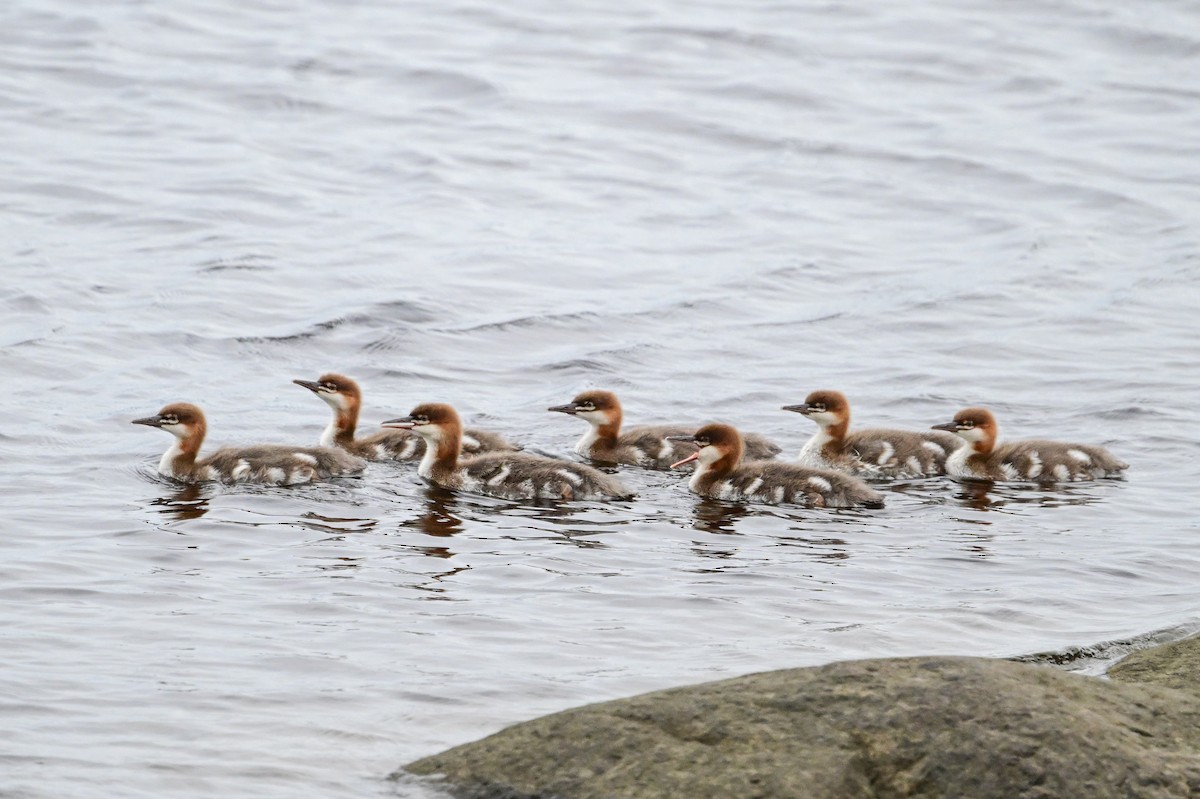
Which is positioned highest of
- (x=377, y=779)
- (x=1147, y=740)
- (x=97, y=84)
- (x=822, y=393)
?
(x=97, y=84)

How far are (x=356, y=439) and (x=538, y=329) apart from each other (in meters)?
3.37

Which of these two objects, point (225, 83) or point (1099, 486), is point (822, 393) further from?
point (225, 83)

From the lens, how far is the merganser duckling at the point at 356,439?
1138 centimetres

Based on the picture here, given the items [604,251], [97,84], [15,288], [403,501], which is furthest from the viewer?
[97,84]

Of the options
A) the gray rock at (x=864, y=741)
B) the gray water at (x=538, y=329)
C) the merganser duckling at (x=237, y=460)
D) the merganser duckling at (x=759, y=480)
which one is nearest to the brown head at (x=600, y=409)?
the gray water at (x=538, y=329)

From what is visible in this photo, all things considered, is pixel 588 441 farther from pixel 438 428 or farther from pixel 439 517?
pixel 439 517

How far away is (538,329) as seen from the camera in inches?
577

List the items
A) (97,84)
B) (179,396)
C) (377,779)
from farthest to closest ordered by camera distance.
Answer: (97,84) < (179,396) < (377,779)

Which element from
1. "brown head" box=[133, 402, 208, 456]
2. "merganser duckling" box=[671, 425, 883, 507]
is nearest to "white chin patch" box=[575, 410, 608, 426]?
"merganser duckling" box=[671, 425, 883, 507]

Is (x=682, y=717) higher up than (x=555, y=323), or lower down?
lower down

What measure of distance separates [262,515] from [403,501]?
2.99 ft

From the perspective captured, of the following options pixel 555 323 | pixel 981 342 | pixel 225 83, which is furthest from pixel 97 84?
pixel 981 342

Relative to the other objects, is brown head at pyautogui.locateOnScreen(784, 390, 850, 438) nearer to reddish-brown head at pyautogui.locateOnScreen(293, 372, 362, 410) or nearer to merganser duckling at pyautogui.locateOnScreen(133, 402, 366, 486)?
reddish-brown head at pyautogui.locateOnScreen(293, 372, 362, 410)

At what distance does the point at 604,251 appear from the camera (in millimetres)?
17141
